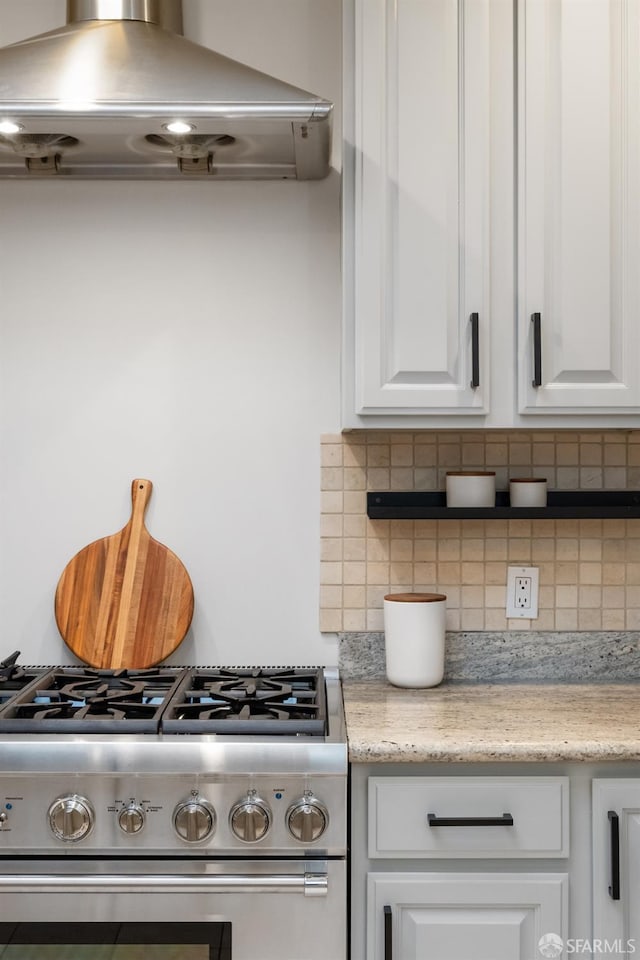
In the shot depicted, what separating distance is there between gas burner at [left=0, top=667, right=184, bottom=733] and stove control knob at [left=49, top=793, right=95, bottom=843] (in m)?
0.13

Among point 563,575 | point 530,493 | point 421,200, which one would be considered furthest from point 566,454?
point 421,200

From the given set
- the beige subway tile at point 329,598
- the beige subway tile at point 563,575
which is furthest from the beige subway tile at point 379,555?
the beige subway tile at point 563,575

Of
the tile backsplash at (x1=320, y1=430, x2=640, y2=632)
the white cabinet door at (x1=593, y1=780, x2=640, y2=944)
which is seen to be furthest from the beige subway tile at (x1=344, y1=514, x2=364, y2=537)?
the white cabinet door at (x1=593, y1=780, x2=640, y2=944)

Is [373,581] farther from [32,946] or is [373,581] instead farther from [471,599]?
[32,946]

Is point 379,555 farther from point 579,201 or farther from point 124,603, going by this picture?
point 579,201

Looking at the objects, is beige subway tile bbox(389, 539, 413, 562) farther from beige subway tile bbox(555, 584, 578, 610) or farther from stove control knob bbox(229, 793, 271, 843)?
stove control knob bbox(229, 793, 271, 843)

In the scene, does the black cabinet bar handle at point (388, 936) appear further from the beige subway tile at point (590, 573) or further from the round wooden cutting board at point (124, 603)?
the beige subway tile at point (590, 573)

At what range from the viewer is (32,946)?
1.52m

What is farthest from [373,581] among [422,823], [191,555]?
[422,823]

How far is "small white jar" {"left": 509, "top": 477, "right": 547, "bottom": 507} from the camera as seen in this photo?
2027 millimetres

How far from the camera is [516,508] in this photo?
199cm

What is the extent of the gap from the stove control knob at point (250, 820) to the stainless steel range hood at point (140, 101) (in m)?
1.27

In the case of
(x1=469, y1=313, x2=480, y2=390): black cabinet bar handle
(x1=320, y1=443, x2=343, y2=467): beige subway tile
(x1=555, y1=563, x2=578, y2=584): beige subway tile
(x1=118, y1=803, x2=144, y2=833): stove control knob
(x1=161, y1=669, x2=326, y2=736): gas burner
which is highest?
(x1=469, y1=313, x2=480, y2=390): black cabinet bar handle

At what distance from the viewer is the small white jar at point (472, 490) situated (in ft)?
6.61
